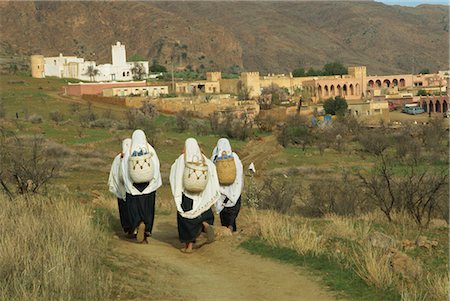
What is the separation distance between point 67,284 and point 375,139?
30525 millimetres

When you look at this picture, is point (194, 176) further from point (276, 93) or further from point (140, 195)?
point (276, 93)

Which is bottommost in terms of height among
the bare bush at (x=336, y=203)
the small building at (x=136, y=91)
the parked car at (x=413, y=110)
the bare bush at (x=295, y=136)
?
the bare bush at (x=336, y=203)

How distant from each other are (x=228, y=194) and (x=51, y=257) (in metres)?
3.64

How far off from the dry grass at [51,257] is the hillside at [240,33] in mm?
76918

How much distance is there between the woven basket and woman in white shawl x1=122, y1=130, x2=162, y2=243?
1.69 ft

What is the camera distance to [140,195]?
8695mm

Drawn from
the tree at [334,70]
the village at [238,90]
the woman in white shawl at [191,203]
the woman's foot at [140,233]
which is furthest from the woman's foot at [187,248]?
the tree at [334,70]

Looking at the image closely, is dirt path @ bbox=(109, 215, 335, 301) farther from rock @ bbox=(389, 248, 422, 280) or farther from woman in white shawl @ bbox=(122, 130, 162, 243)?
rock @ bbox=(389, 248, 422, 280)

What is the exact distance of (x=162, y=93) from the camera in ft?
181

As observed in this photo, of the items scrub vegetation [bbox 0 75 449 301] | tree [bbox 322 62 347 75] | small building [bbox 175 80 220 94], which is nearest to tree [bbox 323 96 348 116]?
small building [bbox 175 80 220 94]

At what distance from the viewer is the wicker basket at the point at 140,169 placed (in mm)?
8555

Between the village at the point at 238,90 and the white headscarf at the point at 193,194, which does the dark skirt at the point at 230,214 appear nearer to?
the white headscarf at the point at 193,194

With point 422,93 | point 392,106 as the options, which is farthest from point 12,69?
point 422,93

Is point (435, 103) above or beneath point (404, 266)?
above
